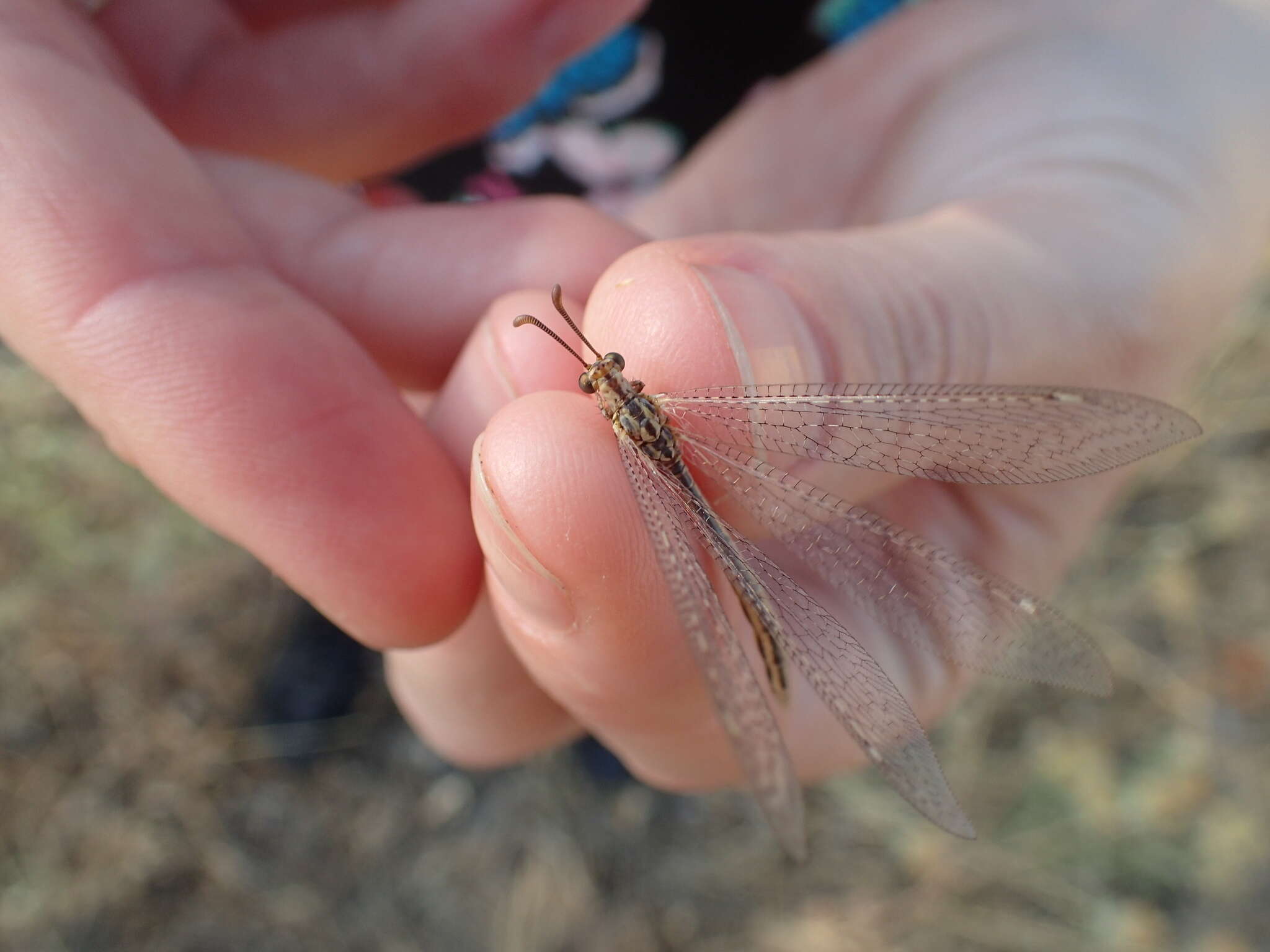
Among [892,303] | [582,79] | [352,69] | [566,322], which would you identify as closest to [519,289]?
[566,322]

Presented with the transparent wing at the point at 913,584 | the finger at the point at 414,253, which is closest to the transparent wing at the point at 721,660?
the transparent wing at the point at 913,584

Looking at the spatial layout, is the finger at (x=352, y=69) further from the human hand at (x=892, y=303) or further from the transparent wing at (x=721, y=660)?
the transparent wing at (x=721, y=660)

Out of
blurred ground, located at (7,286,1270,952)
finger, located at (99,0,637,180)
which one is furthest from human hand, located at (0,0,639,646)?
blurred ground, located at (7,286,1270,952)

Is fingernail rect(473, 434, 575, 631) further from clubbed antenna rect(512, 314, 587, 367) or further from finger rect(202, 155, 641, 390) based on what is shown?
finger rect(202, 155, 641, 390)

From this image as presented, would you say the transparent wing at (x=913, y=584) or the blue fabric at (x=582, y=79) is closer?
the transparent wing at (x=913, y=584)

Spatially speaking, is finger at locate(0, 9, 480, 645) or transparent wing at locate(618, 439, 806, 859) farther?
finger at locate(0, 9, 480, 645)

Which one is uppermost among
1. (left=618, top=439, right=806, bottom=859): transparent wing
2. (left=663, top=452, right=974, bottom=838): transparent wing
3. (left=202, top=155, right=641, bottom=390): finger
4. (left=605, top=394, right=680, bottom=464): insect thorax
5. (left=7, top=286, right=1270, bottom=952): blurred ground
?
(left=202, top=155, right=641, bottom=390): finger

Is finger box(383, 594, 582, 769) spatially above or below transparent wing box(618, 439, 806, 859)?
below
